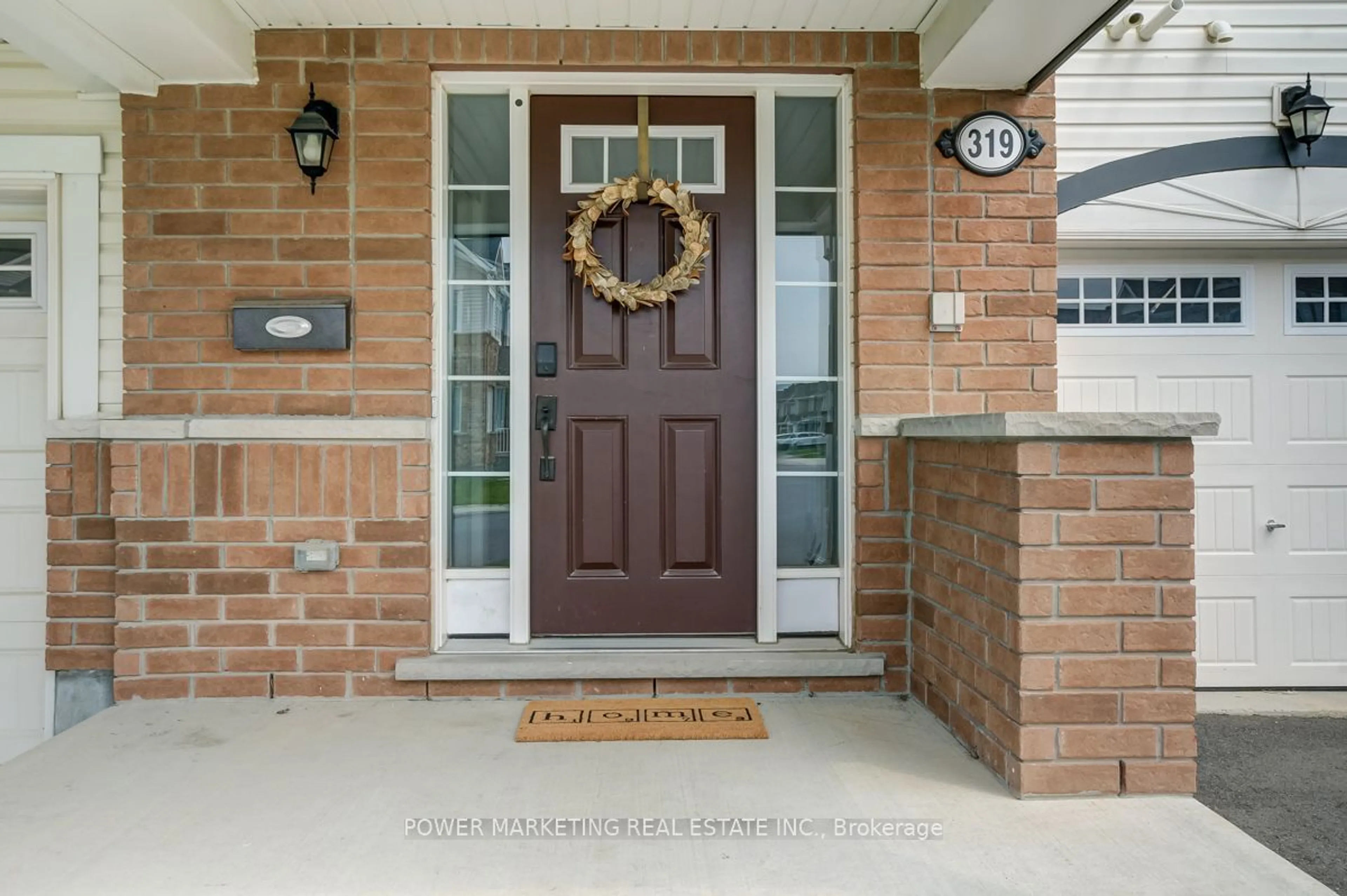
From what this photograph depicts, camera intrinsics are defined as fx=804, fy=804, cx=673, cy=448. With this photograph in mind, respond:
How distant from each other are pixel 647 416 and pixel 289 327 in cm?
130

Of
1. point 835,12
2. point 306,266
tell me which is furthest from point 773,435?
point 306,266

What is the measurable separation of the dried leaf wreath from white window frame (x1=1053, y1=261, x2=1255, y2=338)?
1.70m

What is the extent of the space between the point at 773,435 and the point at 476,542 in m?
1.20

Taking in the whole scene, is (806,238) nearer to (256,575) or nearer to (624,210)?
(624,210)

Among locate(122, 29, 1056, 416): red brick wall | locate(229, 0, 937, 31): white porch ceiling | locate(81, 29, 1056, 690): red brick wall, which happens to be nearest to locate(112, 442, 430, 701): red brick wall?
locate(81, 29, 1056, 690): red brick wall

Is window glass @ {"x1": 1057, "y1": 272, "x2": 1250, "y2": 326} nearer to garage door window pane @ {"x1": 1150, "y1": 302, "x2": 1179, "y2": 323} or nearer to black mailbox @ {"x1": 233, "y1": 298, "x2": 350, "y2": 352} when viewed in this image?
garage door window pane @ {"x1": 1150, "y1": 302, "x2": 1179, "y2": 323}

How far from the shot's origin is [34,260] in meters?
3.13

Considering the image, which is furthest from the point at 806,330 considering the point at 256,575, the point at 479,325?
the point at 256,575

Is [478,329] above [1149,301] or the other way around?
the other way around

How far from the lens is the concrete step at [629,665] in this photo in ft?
9.16

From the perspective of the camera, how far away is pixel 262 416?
2.85 m


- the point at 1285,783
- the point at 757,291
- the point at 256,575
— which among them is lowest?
the point at 1285,783

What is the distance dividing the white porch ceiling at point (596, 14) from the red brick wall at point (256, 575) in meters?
1.49

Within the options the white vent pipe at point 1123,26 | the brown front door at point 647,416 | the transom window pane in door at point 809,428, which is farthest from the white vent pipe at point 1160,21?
the transom window pane in door at point 809,428
